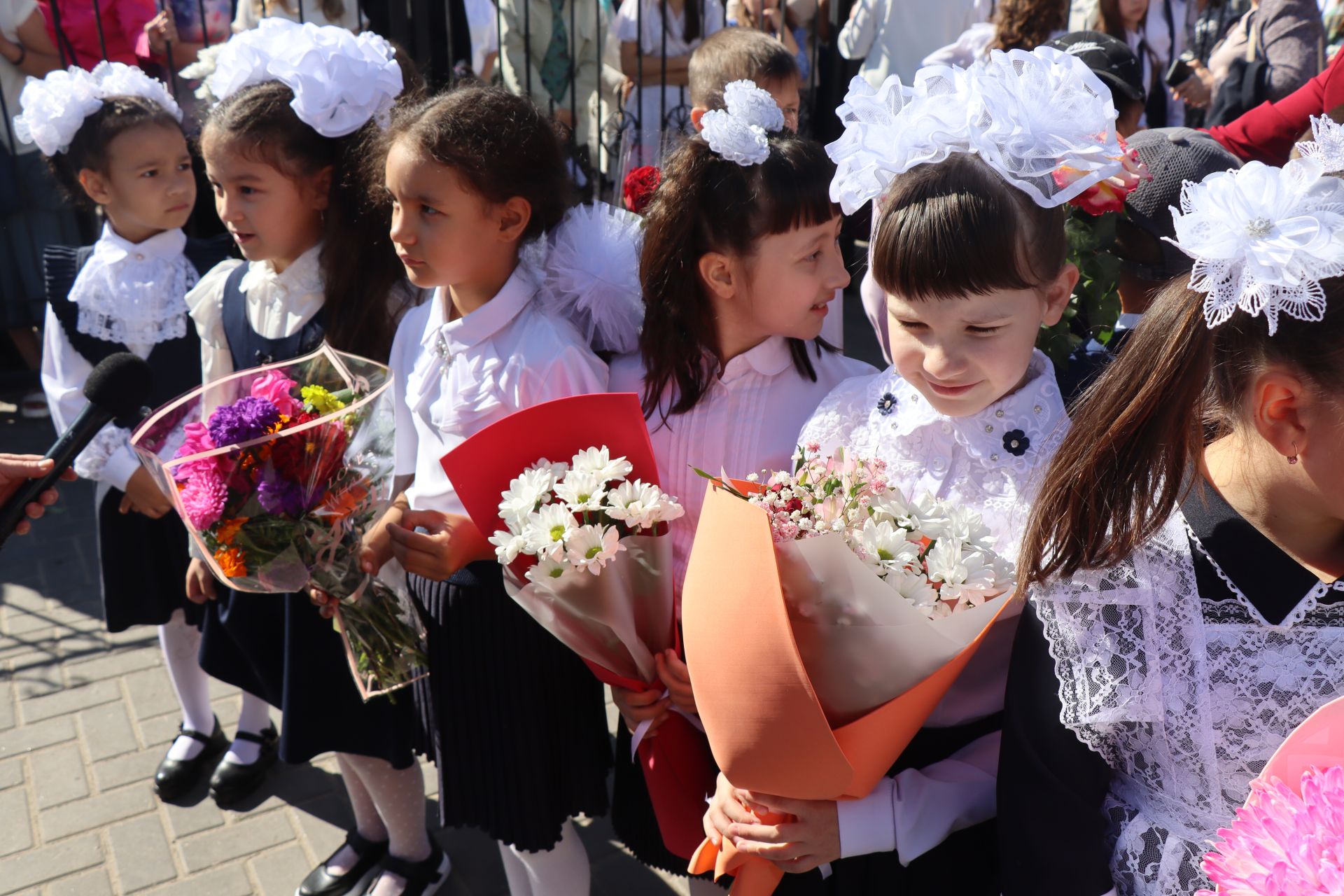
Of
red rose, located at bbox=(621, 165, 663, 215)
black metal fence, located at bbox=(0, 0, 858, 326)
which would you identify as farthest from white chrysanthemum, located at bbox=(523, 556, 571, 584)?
black metal fence, located at bbox=(0, 0, 858, 326)

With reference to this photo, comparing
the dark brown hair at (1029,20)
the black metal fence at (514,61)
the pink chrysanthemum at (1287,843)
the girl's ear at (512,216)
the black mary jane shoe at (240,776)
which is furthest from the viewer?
the black metal fence at (514,61)

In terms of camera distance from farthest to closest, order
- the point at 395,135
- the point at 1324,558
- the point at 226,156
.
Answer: the point at 226,156 → the point at 395,135 → the point at 1324,558

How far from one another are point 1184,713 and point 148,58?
18.9ft

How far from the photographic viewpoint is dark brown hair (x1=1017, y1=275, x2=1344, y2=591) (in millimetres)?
1144

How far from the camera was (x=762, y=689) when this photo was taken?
138 centimetres

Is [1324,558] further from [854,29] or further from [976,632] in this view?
[854,29]

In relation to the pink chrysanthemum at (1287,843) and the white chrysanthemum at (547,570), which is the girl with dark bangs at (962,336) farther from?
the pink chrysanthemum at (1287,843)

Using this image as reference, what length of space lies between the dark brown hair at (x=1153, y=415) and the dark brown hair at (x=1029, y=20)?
3.92 m

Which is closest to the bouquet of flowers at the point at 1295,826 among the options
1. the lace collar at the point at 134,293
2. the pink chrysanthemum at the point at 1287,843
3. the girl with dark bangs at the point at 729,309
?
the pink chrysanthemum at the point at 1287,843

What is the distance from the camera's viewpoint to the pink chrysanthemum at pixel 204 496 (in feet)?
5.85

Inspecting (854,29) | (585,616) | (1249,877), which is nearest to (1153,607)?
(1249,877)

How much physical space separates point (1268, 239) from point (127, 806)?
314 centimetres

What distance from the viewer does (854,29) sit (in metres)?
5.83

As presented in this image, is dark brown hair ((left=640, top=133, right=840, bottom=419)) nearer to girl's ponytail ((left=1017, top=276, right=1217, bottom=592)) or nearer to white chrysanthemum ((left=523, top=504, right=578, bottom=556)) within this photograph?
white chrysanthemum ((left=523, top=504, right=578, bottom=556))
